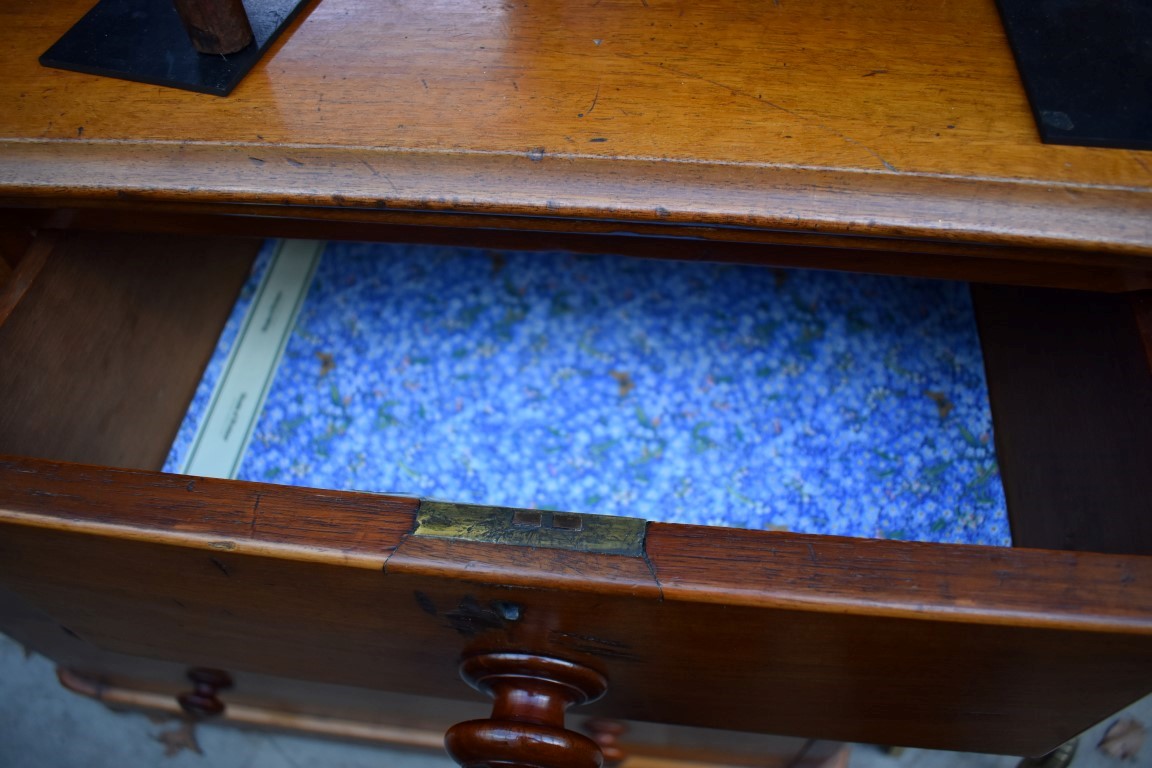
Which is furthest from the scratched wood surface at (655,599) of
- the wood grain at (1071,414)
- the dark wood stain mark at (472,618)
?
the wood grain at (1071,414)

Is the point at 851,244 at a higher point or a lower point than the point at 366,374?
higher

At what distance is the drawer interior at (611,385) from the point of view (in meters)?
0.77

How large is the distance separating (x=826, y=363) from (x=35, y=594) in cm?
71

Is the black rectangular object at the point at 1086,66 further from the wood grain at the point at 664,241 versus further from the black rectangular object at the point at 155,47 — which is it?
the black rectangular object at the point at 155,47

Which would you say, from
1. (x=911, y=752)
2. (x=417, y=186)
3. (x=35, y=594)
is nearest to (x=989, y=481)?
(x=911, y=752)

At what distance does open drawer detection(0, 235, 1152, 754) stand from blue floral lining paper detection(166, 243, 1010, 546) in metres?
0.08

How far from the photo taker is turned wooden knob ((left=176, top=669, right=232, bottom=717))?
86 centimetres

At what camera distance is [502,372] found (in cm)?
92

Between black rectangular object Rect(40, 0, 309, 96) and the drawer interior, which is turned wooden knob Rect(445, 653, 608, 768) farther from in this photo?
black rectangular object Rect(40, 0, 309, 96)

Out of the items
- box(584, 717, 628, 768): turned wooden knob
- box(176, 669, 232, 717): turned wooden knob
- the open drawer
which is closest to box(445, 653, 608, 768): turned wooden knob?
the open drawer

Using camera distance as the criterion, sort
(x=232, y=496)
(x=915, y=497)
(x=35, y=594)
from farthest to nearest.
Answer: (x=915, y=497) → (x=35, y=594) → (x=232, y=496)

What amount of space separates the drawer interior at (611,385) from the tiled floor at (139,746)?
303 mm

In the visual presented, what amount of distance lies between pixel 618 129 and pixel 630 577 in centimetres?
31

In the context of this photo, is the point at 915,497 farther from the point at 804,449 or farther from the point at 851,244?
the point at 851,244
